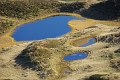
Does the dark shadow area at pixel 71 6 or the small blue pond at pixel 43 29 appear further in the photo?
the dark shadow area at pixel 71 6

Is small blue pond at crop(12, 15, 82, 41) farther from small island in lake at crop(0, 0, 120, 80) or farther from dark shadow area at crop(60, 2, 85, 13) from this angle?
dark shadow area at crop(60, 2, 85, 13)

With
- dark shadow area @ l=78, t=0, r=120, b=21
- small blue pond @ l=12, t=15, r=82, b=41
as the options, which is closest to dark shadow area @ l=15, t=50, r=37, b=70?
small blue pond @ l=12, t=15, r=82, b=41

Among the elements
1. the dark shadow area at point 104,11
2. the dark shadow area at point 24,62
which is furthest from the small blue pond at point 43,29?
the dark shadow area at point 24,62

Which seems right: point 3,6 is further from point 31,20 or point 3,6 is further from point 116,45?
point 116,45

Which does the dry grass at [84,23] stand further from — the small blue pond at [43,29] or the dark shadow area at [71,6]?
the dark shadow area at [71,6]

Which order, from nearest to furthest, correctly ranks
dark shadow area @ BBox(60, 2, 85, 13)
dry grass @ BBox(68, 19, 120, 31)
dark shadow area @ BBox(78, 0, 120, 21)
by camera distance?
dry grass @ BBox(68, 19, 120, 31), dark shadow area @ BBox(78, 0, 120, 21), dark shadow area @ BBox(60, 2, 85, 13)

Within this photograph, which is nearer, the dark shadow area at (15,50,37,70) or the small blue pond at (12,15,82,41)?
the dark shadow area at (15,50,37,70)

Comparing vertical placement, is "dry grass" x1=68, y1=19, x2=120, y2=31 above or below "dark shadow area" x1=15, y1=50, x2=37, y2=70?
above
